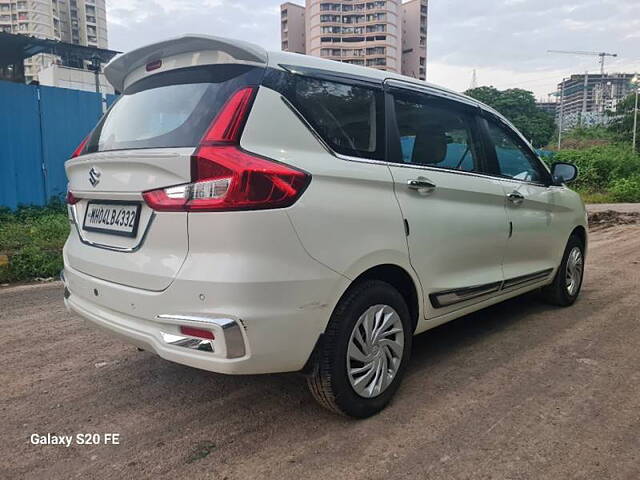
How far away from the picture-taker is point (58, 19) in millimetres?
111438

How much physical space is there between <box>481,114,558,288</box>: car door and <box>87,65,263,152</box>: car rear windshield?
7.05 ft

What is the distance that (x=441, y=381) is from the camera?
10.4 feet

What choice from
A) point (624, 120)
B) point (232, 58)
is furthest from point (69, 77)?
point (624, 120)

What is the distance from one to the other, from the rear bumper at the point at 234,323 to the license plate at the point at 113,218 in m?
0.28

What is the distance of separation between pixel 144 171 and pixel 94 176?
474 mm

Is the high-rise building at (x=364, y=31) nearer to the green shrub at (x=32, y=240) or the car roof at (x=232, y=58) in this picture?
the green shrub at (x=32, y=240)

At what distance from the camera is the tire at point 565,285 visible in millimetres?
4738

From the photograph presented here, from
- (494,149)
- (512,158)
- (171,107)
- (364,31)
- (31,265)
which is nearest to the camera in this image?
(171,107)

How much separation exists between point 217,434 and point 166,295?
781 mm

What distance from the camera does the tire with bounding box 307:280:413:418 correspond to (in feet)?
8.11

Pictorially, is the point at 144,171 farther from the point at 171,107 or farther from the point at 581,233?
the point at 581,233

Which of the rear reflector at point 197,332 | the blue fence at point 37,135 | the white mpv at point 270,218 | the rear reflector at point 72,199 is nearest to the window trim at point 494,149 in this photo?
the white mpv at point 270,218

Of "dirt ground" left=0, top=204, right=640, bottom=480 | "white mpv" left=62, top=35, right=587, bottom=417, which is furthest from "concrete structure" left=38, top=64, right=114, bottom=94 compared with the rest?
"white mpv" left=62, top=35, right=587, bottom=417

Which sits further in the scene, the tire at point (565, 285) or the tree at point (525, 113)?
the tree at point (525, 113)
